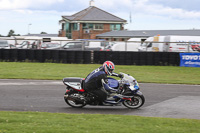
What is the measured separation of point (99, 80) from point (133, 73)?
36.7ft

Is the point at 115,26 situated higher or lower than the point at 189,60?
higher

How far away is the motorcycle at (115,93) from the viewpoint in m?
10.6

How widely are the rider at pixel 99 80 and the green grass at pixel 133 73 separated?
302 inches

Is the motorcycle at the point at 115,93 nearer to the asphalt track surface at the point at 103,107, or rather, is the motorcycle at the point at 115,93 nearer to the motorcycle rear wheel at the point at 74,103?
the motorcycle rear wheel at the point at 74,103

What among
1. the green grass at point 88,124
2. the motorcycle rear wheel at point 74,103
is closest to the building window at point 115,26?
the motorcycle rear wheel at point 74,103

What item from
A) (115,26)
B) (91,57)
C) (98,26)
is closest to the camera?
(91,57)

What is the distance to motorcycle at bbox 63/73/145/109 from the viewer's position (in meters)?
10.6

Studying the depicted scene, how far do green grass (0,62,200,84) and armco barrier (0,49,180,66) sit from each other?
69 centimetres

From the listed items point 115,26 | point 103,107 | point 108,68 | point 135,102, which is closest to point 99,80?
point 108,68

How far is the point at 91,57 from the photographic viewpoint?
2655 centimetres

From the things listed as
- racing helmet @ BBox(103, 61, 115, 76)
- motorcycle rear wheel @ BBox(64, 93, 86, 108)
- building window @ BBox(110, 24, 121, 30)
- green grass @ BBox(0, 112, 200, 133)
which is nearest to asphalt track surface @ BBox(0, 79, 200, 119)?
motorcycle rear wheel @ BBox(64, 93, 86, 108)

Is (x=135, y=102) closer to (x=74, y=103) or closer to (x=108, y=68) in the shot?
(x=108, y=68)

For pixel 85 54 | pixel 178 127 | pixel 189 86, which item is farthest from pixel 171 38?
pixel 178 127

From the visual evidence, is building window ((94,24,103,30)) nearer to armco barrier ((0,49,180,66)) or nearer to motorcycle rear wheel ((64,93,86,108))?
armco barrier ((0,49,180,66))
